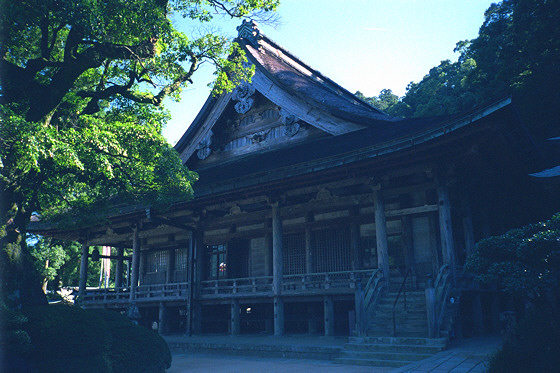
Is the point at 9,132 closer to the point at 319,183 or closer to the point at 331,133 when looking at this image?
the point at 319,183

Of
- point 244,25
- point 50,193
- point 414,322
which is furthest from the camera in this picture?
point 244,25

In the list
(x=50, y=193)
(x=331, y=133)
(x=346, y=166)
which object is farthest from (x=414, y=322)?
(x=50, y=193)

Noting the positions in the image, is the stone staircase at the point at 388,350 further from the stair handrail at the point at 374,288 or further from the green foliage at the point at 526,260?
the green foliage at the point at 526,260

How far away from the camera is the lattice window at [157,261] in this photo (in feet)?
71.4

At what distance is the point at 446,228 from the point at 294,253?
263 inches

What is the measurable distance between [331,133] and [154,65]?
24.6 ft

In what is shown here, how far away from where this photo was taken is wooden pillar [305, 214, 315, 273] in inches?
639

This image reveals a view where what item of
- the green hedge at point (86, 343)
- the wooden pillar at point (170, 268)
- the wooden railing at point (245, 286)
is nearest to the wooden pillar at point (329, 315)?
the wooden railing at point (245, 286)

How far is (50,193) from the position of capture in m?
11.7

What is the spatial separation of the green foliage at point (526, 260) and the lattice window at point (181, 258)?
15.1 meters

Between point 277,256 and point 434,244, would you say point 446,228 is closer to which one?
point 434,244

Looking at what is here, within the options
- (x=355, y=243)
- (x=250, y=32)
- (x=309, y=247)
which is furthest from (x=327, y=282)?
(x=250, y=32)

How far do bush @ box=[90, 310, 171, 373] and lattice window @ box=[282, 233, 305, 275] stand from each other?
782cm

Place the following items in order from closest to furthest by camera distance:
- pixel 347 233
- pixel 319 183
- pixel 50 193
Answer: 1. pixel 50 193
2. pixel 319 183
3. pixel 347 233
